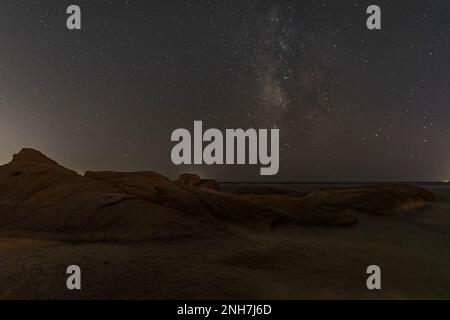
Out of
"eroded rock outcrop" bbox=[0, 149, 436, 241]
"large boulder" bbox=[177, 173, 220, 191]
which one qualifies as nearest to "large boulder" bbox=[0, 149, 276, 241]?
"eroded rock outcrop" bbox=[0, 149, 436, 241]

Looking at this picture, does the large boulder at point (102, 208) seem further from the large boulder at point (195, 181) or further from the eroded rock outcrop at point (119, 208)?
the large boulder at point (195, 181)

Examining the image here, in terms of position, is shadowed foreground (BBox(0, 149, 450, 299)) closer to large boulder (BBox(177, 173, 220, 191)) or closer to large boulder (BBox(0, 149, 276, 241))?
large boulder (BBox(0, 149, 276, 241))

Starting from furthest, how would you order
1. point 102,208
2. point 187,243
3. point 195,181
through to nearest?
1. point 195,181
2. point 102,208
3. point 187,243

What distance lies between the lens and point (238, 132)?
34.0 ft

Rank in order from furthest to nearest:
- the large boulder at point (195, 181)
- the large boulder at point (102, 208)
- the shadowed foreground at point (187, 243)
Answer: the large boulder at point (195, 181), the large boulder at point (102, 208), the shadowed foreground at point (187, 243)

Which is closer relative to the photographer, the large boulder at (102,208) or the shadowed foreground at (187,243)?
the shadowed foreground at (187,243)

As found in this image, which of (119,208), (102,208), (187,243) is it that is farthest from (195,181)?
(187,243)

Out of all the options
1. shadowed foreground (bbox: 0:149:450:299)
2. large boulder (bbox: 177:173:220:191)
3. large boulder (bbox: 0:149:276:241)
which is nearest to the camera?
shadowed foreground (bbox: 0:149:450:299)

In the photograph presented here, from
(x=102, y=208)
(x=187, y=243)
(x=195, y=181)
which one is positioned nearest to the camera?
(x=187, y=243)

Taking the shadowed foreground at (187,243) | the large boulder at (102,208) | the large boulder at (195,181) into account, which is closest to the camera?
the shadowed foreground at (187,243)

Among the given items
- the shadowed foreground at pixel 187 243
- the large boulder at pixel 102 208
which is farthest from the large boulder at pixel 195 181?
the large boulder at pixel 102 208

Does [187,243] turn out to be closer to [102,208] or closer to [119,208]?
[119,208]
